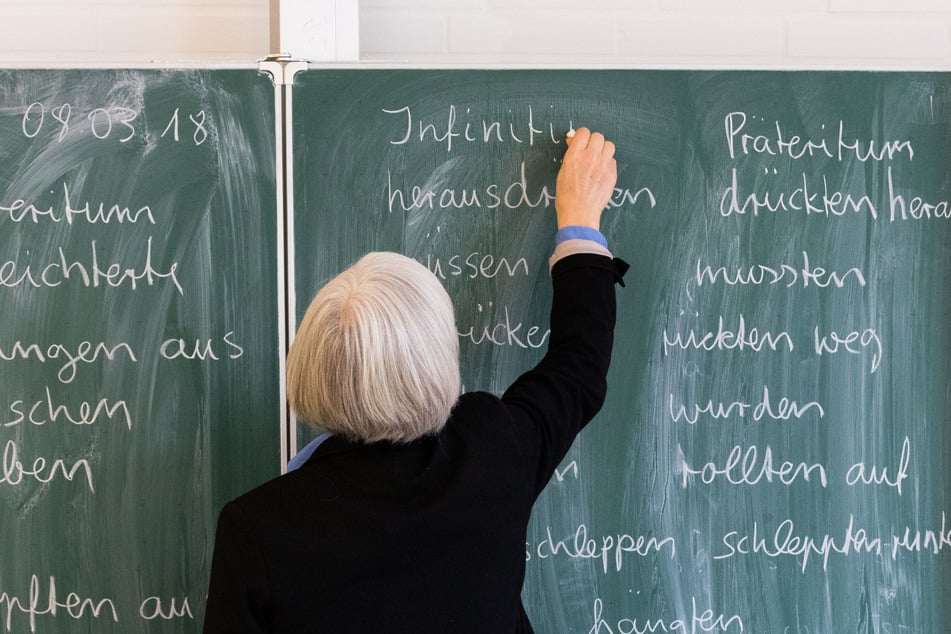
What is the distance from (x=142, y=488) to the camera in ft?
4.75

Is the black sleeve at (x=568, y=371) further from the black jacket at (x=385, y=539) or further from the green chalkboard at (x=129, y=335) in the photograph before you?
the green chalkboard at (x=129, y=335)

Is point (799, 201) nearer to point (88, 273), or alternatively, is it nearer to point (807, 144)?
point (807, 144)

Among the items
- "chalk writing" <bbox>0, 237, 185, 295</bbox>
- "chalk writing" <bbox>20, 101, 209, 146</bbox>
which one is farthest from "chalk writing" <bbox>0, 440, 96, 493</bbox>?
"chalk writing" <bbox>20, 101, 209, 146</bbox>

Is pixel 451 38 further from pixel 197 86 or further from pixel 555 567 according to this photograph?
pixel 555 567

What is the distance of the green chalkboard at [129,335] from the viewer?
55.5 inches

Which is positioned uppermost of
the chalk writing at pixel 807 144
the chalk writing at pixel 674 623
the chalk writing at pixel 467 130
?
the chalk writing at pixel 467 130

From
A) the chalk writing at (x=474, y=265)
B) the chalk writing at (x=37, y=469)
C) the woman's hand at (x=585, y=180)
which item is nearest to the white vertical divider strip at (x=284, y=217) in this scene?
the chalk writing at (x=474, y=265)

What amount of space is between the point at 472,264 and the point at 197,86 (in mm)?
569

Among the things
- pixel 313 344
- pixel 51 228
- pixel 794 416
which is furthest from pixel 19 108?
pixel 794 416

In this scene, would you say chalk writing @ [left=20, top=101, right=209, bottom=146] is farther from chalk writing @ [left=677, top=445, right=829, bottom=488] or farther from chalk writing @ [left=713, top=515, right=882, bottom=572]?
chalk writing @ [left=713, top=515, right=882, bottom=572]

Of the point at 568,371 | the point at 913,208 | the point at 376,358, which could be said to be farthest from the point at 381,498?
the point at 913,208

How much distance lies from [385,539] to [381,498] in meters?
0.05

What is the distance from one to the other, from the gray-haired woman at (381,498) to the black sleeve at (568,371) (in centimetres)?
6

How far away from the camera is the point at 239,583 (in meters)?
0.99
